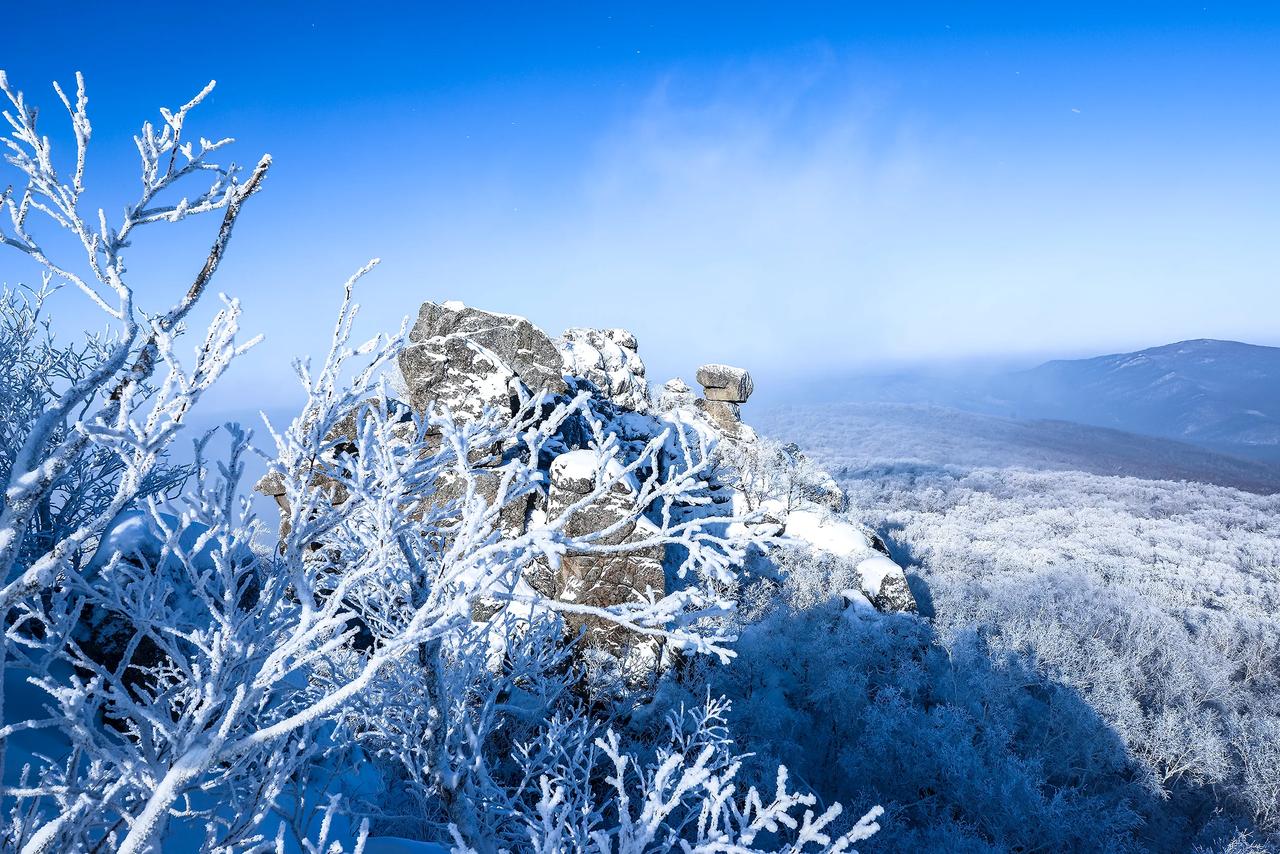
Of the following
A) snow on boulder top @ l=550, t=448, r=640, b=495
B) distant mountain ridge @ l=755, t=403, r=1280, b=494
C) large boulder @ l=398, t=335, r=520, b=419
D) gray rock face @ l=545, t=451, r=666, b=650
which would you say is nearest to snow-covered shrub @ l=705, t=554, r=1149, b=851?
gray rock face @ l=545, t=451, r=666, b=650

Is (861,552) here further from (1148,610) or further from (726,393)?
(726,393)

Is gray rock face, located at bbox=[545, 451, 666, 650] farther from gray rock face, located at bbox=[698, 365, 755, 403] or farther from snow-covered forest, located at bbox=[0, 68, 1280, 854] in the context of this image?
gray rock face, located at bbox=[698, 365, 755, 403]

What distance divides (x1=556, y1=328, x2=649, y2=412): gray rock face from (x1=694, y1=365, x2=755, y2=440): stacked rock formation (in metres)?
2.43

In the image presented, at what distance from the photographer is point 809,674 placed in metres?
9.23

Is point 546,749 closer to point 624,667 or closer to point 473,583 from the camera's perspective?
point 624,667

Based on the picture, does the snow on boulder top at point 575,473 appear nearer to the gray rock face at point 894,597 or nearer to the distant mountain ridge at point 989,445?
the gray rock face at point 894,597

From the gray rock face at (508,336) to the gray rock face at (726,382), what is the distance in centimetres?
856

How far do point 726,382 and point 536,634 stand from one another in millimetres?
15241

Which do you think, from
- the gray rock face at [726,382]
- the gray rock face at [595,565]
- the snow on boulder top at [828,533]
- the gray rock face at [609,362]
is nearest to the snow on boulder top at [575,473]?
the gray rock face at [595,565]

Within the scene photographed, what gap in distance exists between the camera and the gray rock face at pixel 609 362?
16609 millimetres

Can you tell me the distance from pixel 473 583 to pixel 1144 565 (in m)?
19.6

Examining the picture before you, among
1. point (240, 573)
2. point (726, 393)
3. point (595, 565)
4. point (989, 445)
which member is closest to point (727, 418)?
point (726, 393)

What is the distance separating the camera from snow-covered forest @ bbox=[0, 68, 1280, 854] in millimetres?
1966

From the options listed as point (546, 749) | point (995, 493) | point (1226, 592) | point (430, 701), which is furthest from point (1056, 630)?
point (995, 493)
